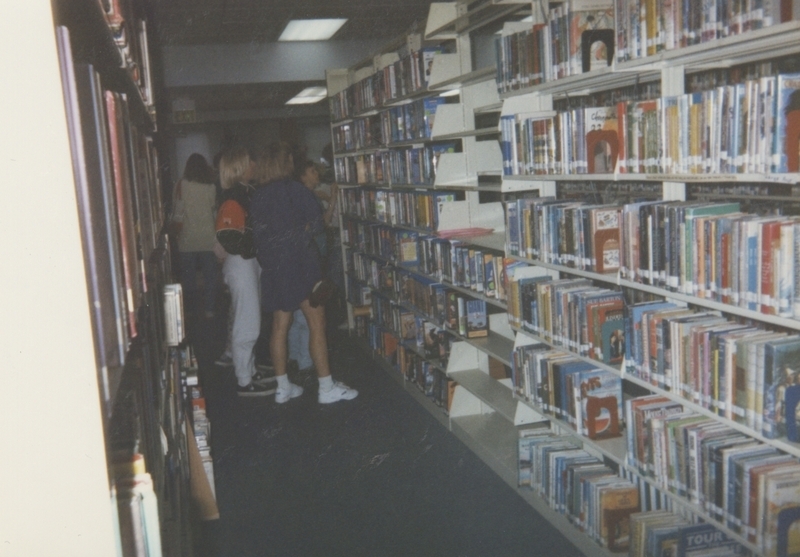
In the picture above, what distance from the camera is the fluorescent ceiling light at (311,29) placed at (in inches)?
294

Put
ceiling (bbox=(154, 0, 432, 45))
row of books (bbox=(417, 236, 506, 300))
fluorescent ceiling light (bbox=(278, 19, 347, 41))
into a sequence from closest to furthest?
row of books (bbox=(417, 236, 506, 300)) → ceiling (bbox=(154, 0, 432, 45)) → fluorescent ceiling light (bbox=(278, 19, 347, 41))

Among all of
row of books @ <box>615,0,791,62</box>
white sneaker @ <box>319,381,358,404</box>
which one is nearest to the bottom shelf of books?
white sneaker @ <box>319,381,358,404</box>

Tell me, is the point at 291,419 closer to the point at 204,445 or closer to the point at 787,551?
the point at 204,445

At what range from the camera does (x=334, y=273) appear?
287 inches

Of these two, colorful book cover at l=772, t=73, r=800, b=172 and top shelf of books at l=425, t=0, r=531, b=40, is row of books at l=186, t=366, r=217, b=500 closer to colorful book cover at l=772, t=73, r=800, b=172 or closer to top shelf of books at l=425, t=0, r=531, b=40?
top shelf of books at l=425, t=0, r=531, b=40

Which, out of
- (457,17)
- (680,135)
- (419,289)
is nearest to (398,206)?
(419,289)

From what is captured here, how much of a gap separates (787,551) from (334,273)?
569cm

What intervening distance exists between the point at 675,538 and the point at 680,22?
1.62 metres

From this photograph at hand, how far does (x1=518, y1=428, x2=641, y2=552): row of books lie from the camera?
8.57ft

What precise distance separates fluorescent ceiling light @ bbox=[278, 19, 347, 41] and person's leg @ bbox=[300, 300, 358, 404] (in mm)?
3882

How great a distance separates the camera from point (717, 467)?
2.10 metres

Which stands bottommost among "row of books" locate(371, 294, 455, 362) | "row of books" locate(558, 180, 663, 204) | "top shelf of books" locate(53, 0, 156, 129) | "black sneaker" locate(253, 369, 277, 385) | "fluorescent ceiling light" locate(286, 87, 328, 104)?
"black sneaker" locate(253, 369, 277, 385)

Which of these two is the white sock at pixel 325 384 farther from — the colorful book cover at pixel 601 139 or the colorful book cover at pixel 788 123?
the colorful book cover at pixel 788 123

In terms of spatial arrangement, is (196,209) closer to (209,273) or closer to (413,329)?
(209,273)
